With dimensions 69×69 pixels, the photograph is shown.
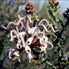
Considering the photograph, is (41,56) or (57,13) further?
(41,56)

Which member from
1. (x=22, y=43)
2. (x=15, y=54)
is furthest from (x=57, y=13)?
(x=15, y=54)

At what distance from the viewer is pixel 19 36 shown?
1.24m

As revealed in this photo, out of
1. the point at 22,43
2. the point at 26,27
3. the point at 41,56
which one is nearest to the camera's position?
the point at 22,43

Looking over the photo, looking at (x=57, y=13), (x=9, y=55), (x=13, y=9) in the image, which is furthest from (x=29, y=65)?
(x=13, y=9)

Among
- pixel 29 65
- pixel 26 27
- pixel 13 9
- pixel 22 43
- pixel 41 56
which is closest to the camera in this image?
pixel 22 43

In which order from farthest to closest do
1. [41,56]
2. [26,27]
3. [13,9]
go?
[13,9] < [41,56] < [26,27]

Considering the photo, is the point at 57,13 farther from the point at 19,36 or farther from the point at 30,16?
the point at 19,36

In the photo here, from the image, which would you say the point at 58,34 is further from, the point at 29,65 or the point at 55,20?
the point at 29,65

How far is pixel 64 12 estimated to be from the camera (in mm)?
1267

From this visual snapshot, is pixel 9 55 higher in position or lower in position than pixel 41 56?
higher

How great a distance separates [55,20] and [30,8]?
28cm

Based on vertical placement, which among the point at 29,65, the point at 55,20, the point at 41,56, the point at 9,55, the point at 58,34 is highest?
the point at 55,20

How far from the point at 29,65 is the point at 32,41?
0.93 metres

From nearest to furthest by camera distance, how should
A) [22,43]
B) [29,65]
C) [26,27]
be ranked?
[22,43] → [26,27] → [29,65]
